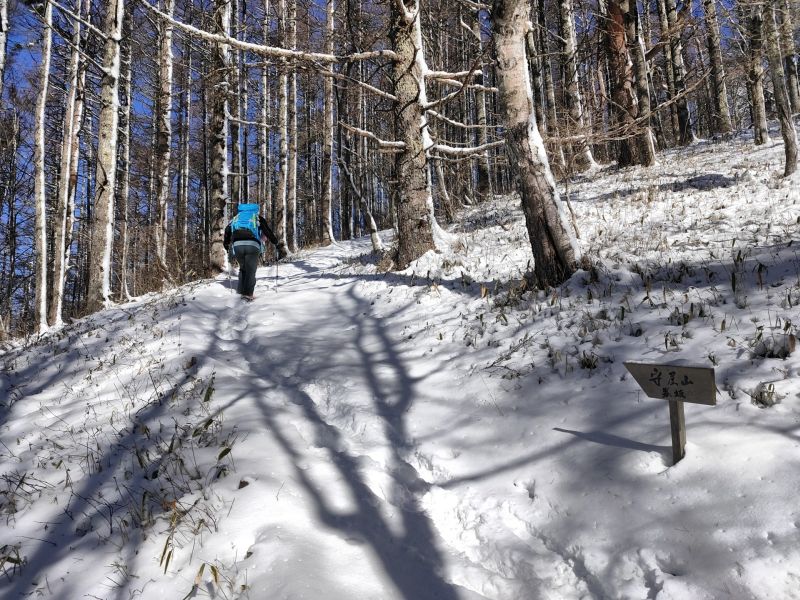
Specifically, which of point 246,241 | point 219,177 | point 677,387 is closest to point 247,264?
point 246,241

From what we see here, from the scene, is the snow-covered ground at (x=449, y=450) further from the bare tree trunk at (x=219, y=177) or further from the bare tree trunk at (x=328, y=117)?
the bare tree trunk at (x=328, y=117)

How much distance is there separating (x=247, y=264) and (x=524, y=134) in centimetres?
526

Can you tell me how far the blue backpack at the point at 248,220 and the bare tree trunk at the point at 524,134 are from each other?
188 inches

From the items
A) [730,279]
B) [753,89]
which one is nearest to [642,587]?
[730,279]

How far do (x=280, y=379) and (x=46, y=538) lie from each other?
7.83 feet

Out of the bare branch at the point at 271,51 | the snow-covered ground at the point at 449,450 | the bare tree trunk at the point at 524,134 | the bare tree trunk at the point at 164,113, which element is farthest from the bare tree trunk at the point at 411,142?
the bare tree trunk at the point at 164,113

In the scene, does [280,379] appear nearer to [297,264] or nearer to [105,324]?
[105,324]

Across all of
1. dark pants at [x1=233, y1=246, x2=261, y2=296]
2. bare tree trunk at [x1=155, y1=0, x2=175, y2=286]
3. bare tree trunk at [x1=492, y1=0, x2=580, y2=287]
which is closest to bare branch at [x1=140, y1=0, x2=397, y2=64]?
bare tree trunk at [x1=492, y1=0, x2=580, y2=287]

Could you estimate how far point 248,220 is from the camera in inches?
314

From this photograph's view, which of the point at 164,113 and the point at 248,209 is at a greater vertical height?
the point at 164,113

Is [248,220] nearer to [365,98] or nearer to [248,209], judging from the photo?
[248,209]

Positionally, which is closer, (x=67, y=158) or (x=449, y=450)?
(x=449, y=450)

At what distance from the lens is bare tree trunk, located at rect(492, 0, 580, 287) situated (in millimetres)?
4930

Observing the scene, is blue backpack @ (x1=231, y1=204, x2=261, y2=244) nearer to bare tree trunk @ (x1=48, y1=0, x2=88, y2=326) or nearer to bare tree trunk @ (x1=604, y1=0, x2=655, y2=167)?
bare tree trunk @ (x1=48, y1=0, x2=88, y2=326)
